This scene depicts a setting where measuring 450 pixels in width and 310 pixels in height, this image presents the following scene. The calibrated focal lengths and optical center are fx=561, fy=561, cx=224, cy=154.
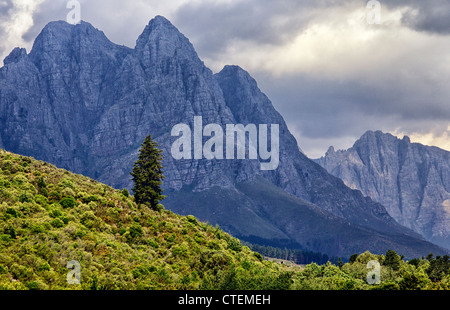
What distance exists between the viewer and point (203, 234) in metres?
94.9

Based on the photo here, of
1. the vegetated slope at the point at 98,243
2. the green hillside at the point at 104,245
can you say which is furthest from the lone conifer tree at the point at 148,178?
the vegetated slope at the point at 98,243

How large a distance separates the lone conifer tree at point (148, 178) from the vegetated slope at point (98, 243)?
2.67 m

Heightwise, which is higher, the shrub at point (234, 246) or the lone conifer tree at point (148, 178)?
the lone conifer tree at point (148, 178)

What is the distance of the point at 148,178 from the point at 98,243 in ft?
81.2

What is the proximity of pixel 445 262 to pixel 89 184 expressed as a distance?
98785mm

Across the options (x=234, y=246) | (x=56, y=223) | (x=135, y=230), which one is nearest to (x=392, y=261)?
(x=234, y=246)

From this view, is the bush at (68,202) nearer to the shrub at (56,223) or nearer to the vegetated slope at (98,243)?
the vegetated slope at (98,243)

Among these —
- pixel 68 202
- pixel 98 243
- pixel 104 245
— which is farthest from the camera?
pixel 68 202

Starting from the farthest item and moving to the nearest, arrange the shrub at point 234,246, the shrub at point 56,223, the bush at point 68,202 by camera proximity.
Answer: the shrub at point 234,246 → the bush at point 68,202 → the shrub at point 56,223

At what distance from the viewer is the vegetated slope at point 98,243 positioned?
65062 mm

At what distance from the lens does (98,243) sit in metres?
73.6

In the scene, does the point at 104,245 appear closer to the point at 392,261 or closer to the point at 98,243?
the point at 98,243
